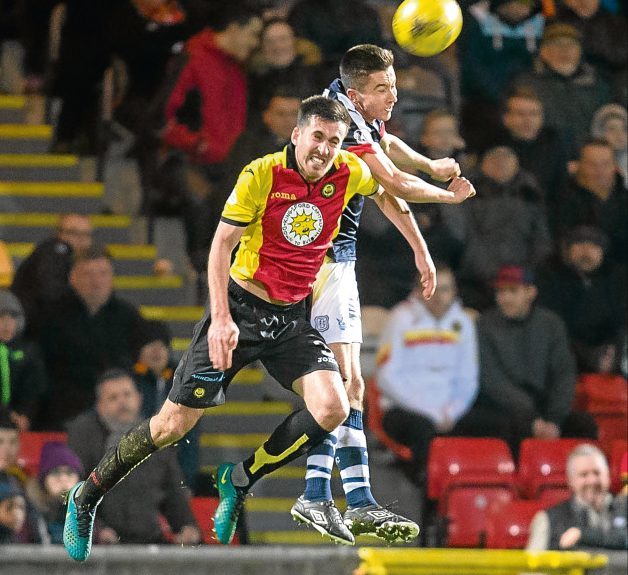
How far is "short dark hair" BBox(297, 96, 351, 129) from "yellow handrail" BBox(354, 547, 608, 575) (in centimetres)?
252

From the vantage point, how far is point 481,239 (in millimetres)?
11602

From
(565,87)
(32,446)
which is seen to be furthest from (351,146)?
(565,87)

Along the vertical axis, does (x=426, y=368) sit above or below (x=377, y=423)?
above

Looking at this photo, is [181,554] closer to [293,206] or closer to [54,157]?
[293,206]

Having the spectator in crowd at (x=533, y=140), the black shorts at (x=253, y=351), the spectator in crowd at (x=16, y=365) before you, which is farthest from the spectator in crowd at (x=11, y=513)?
the spectator in crowd at (x=533, y=140)

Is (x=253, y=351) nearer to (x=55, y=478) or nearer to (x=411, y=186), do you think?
(x=411, y=186)

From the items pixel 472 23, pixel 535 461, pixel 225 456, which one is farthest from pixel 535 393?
pixel 472 23

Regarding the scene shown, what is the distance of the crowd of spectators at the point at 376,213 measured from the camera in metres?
10.7

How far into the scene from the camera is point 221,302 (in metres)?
7.06

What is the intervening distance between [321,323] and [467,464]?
11.2 ft

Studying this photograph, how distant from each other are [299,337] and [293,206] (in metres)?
0.57

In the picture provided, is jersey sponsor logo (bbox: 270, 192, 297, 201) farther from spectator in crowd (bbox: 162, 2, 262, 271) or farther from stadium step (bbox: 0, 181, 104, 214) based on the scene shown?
stadium step (bbox: 0, 181, 104, 214)

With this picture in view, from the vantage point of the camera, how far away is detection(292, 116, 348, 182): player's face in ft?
23.0

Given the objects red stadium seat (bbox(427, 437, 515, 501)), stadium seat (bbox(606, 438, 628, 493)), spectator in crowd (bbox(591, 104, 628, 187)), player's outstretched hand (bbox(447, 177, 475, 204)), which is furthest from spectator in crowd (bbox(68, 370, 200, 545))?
spectator in crowd (bbox(591, 104, 628, 187))
